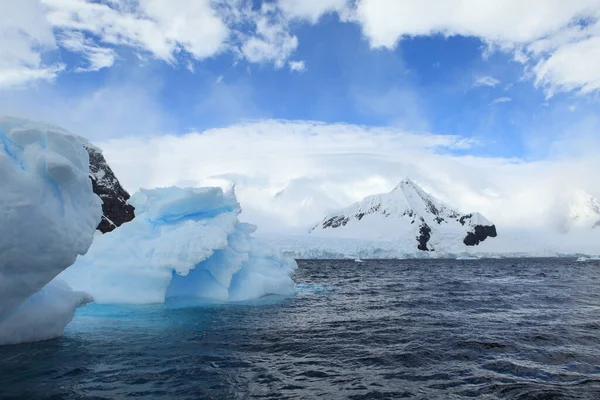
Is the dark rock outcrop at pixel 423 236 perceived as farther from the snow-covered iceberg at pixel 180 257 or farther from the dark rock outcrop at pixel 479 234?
the snow-covered iceberg at pixel 180 257

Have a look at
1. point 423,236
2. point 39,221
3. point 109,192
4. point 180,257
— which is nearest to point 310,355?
point 39,221

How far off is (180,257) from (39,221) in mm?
9118

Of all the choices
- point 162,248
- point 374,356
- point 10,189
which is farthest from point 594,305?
point 10,189

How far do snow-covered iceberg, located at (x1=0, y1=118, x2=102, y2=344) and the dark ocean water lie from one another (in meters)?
0.86

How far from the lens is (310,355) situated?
11.4 metres

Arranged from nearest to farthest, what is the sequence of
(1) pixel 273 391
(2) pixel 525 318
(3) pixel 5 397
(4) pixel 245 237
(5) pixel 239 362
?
(3) pixel 5 397
(1) pixel 273 391
(5) pixel 239 362
(2) pixel 525 318
(4) pixel 245 237

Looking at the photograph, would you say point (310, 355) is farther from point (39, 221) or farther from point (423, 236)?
point (423, 236)

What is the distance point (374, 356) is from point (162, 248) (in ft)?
40.2

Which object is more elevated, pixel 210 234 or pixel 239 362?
pixel 210 234

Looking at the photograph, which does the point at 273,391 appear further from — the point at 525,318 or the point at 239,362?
the point at 525,318

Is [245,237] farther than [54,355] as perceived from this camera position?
Yes

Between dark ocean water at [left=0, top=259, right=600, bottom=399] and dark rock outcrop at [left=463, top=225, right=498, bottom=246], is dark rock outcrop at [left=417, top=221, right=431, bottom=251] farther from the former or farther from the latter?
dark ocean water at [left=0, top=259, right=600, bottom=399]

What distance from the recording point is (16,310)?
11.4 m


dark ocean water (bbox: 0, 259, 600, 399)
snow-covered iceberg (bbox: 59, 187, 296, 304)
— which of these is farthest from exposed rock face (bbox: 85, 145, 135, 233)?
dark ocean water (bbox: 0, 259, 600, 399)
